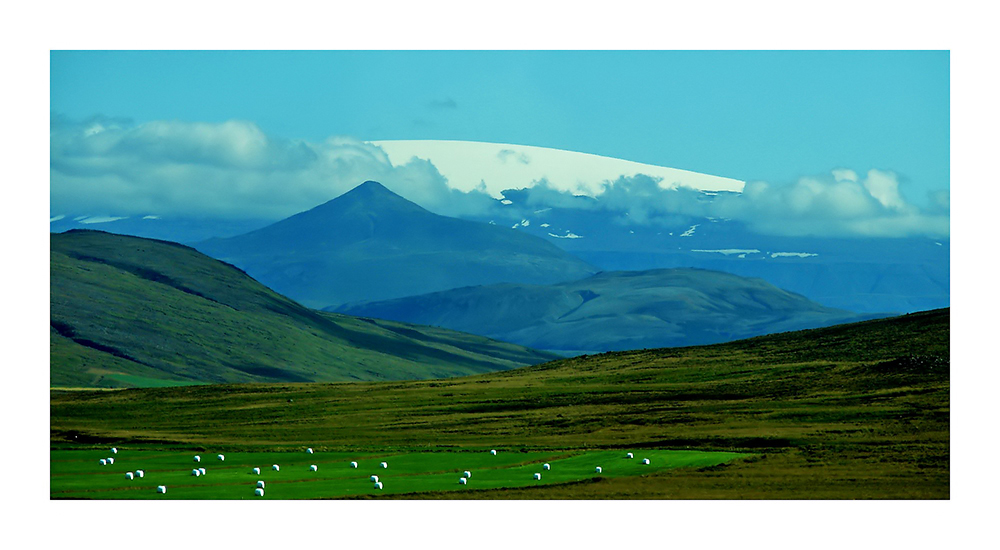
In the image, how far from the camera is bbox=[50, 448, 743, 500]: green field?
55281 millimetres

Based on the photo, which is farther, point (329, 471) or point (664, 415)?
point (664, 415)

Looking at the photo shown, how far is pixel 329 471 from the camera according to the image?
211 ft

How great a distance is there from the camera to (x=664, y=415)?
97688mm

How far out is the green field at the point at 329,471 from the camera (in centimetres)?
5528

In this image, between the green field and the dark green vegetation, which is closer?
the green field

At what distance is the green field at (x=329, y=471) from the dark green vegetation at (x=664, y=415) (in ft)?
9.29

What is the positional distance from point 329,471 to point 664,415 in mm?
42428

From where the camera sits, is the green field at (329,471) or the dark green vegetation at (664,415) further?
the dark green vegetation at (664,415)

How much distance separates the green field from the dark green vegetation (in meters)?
2.83

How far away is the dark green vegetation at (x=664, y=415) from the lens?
2402 inches

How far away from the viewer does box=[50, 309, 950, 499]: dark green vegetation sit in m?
61.0
